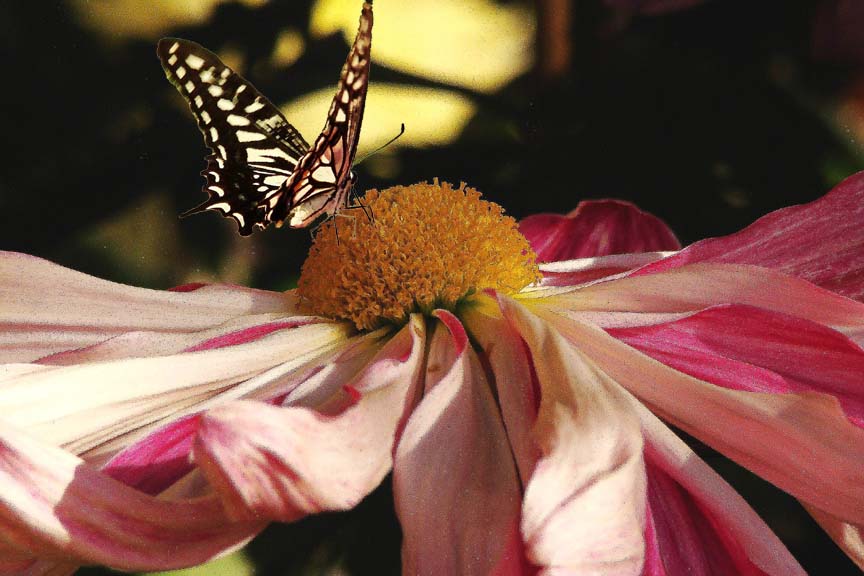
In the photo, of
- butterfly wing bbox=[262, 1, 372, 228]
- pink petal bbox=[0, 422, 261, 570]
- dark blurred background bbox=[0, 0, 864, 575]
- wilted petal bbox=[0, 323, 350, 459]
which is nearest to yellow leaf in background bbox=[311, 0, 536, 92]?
dark blurred background bbox=[0, 0, 864, 575]

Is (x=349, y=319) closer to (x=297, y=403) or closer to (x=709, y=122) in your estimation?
(x=297, y=403)

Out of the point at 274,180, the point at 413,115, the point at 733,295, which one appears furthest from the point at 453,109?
the point at 733,295

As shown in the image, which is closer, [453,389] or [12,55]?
[453,389]

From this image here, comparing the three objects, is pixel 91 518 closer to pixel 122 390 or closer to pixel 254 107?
pixel 122 390

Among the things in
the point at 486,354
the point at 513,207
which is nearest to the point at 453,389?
the point at 486,354

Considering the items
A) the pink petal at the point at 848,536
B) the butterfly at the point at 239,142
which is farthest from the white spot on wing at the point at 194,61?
the pink petal at the point at 848,536

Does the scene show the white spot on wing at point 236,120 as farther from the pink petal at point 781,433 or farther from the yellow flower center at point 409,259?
the pink petal at point 781,433

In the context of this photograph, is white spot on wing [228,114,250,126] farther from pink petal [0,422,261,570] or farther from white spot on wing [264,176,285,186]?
pink petal [0,422,261,570]
